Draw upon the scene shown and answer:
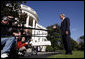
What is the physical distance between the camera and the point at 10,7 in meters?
9.36

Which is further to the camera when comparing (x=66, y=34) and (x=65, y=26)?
(x=65, y=26)

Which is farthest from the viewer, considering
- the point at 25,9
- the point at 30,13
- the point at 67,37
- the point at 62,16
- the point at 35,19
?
the point at 35,19

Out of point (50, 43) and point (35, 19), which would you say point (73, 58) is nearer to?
point (50, 43)

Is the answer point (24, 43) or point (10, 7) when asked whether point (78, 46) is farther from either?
point (10, 7)

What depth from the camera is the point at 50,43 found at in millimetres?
2934

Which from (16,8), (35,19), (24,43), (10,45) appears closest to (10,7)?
(16,8)

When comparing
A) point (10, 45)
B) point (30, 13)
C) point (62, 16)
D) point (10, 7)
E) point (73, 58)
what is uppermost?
point (30, 13)

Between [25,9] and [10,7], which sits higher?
[25,9]

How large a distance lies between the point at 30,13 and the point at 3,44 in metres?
41.3

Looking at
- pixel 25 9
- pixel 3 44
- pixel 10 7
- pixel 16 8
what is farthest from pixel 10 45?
pixel 25 9

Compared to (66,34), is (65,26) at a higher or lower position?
higher

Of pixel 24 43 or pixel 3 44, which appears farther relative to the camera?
pixel 24 43

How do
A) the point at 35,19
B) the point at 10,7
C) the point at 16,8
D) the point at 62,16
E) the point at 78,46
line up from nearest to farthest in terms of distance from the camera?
the point at 78,46, the point at 62,16, the point at 10,7, the point at 16,8, the point at 35,19

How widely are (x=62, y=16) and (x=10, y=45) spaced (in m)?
1.40
